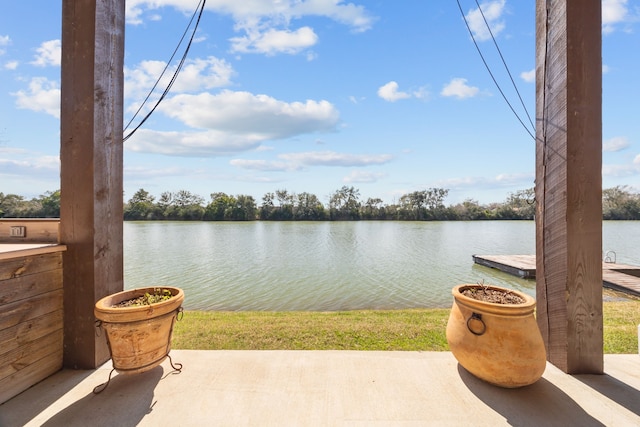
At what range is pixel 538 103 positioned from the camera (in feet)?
7.14

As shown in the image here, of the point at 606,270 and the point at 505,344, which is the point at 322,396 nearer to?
the point at 505,344

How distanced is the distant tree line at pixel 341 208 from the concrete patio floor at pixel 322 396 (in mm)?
40643

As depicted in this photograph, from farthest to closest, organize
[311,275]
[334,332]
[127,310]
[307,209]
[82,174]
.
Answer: [307,209]
[311,275]
[334,332]
[82,174]
[127,310]

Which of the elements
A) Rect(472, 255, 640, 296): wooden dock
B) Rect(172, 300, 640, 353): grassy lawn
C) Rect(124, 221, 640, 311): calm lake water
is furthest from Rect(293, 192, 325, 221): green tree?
Rect(172, 300, 640, 353): grassy lawn

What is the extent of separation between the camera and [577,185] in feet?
6.27

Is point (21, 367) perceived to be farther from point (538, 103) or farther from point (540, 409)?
point (538, 103)

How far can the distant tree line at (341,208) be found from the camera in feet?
128

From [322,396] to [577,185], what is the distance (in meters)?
2.17

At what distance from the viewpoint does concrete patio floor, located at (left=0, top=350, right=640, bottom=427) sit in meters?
1.48

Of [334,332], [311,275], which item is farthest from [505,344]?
[311,275]

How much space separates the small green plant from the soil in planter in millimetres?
2133

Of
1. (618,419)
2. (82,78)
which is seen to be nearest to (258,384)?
(618,419)

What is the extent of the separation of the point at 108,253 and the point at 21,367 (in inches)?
30.9

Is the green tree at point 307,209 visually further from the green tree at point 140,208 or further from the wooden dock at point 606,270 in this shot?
the wooden dock at point 606,270
